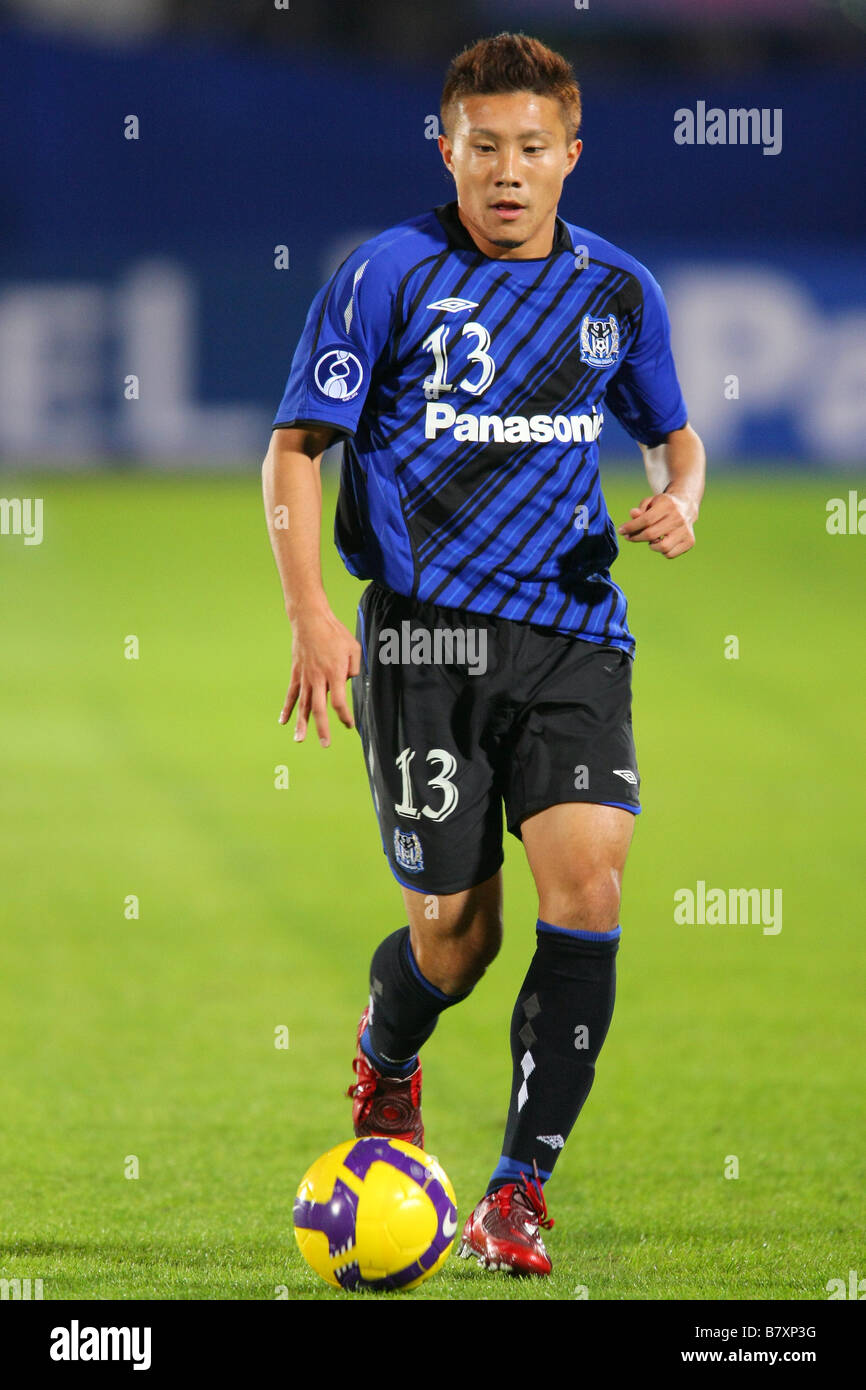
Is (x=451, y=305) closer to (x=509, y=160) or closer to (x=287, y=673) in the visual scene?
(x=509, y=160)

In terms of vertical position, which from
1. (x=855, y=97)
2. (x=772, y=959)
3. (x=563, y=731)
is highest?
(x=855, y=97)

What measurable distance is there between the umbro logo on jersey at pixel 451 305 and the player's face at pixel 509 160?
14cm

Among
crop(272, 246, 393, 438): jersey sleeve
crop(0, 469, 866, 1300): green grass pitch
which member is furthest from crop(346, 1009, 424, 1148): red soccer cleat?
crop(272, 246, 393, 438): jersey sleeve

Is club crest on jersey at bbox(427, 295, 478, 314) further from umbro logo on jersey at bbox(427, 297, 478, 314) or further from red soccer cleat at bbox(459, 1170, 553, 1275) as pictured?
red soccer cleat at bbox(459, 1170, 553, 1275)

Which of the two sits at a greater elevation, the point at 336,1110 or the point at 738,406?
the point at 738,406

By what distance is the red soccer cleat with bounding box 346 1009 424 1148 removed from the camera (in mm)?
4371

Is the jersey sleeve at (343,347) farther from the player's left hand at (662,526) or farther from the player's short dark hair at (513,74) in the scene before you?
the player's left hand at (662,526)

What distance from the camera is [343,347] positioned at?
148 inches

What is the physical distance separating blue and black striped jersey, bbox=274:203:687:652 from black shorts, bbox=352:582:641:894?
0.20ft

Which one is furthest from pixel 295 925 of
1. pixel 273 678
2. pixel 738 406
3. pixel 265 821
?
pixel 738 406

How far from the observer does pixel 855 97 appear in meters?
23.3

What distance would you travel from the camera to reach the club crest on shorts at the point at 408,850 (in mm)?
3945
